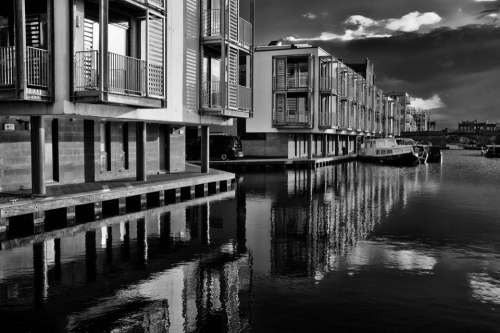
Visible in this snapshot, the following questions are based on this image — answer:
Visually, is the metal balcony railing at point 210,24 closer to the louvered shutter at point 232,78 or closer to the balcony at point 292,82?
the louvered shutter at point 232,78

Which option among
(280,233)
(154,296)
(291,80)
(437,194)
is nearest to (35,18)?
(280,233)

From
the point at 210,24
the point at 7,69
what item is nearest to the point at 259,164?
the point at 210,24

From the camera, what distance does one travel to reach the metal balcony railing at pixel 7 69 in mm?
17141

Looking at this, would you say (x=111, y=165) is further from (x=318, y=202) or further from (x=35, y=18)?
(x=318, y=202)

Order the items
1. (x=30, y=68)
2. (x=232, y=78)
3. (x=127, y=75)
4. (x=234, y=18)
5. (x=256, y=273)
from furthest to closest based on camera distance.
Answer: (x=232, y=78), (x=234, y=18), (x=127, y=75), (x=30, y=68), (x=256, y=273)

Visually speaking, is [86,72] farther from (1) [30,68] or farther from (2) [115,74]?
(1) [30,68]

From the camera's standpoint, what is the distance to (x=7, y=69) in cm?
1725

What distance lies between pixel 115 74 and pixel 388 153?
5147 cm

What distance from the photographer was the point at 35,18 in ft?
64.4

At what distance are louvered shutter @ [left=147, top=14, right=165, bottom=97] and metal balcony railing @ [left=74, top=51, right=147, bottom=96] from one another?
0.68m

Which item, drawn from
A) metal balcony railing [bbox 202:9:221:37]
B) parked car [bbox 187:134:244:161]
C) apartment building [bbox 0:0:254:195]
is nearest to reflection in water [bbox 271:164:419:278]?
apartment building [bbox 0:0:254:195]

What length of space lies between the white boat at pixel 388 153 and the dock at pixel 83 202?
44.1 m

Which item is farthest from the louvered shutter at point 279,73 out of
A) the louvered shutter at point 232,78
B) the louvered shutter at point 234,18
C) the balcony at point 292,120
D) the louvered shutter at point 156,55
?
the louvered shutter at point 156,55

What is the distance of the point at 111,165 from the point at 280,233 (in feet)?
37.2
